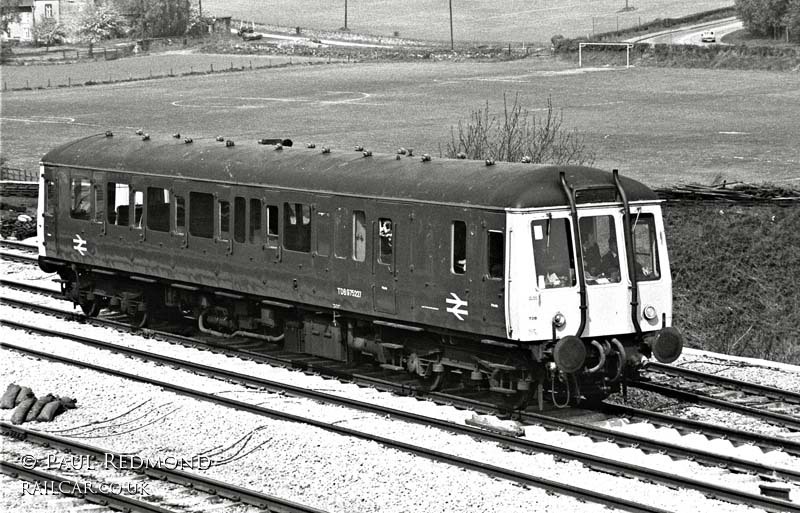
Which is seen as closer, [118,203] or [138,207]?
[138,207]

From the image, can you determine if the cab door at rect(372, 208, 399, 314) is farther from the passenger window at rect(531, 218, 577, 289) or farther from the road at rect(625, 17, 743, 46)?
the road at rect(625, 17, 743, 46)

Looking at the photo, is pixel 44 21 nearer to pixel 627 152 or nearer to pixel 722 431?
pixel 627 152

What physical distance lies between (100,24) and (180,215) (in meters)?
117

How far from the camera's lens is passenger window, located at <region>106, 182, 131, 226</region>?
22.4m

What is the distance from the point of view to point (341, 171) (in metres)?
19.0

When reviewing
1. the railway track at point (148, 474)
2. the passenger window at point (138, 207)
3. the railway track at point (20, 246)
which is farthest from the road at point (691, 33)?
the railway track at point (148, 474)

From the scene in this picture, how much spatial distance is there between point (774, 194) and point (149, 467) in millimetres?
21351

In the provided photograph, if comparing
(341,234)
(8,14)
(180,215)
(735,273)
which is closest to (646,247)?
(341,234)

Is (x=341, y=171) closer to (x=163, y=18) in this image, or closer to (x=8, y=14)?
(x=163, y=18)

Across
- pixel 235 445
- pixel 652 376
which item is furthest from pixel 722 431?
pixel 235 445

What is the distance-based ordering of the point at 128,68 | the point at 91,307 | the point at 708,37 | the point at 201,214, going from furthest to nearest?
the point at 128,68 < the point at 708,37 < the point at 91,307 < the point at 201,214

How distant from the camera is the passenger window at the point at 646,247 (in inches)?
665

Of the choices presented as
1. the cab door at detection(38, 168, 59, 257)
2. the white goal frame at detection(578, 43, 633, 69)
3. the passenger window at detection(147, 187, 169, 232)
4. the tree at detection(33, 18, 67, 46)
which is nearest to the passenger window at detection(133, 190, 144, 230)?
the passenger window at detection(147, 187, 169, 232)

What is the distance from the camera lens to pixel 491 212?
1638 centimetres
